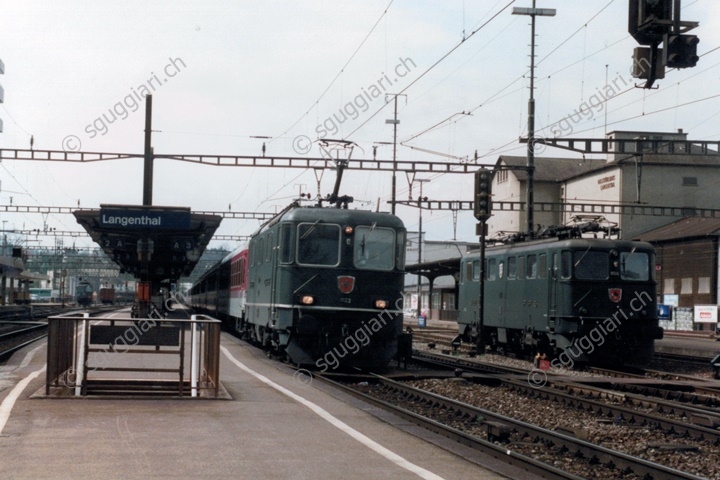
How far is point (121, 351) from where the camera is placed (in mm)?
12328

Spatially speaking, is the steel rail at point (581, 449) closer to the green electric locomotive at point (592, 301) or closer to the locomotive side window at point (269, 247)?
the locomotive side window at point (269, 247)

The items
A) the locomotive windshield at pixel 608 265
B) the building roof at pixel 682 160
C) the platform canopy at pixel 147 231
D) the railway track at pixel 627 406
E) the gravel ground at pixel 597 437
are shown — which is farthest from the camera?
the building roof at pixel 682 160

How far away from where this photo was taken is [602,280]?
2150 cm

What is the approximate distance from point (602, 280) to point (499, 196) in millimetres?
52707

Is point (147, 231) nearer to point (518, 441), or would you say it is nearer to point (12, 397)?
point (12, 397)

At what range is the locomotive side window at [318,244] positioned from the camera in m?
17.7

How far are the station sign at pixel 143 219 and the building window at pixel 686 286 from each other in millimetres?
33971

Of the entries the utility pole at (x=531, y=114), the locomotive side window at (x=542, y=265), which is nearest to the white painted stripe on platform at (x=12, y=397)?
the locomotive side window at (x=542, y=265)

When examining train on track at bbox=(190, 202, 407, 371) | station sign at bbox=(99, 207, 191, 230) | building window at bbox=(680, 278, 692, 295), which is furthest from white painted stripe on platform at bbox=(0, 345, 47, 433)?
building window at bbox=(680, 278, 692, 295)

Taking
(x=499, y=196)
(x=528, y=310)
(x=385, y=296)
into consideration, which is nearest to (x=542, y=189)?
(x=499, y=196)

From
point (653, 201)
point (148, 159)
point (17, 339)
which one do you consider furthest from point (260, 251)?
point (653, 201)

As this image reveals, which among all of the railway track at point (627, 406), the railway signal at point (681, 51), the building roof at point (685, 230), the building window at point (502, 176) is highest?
the building window at point (502, 176)

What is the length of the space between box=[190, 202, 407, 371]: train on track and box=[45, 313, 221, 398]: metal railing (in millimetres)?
4328

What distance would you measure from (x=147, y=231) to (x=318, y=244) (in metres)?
10.0
